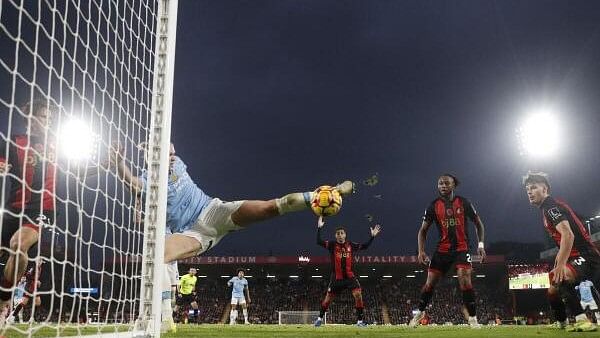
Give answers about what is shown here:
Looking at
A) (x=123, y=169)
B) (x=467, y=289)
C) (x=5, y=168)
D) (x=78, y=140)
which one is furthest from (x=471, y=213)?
(x=5, y=168)

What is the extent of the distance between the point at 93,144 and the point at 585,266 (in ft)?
20.9

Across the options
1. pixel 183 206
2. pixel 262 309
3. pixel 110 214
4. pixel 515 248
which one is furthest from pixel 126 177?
pixel 515 248

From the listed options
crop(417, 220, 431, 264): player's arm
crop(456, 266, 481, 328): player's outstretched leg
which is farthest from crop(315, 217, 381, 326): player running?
crop(456, 266, 481, 328): player's outstretched leg

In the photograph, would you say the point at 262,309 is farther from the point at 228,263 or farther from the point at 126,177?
the point at 126,177

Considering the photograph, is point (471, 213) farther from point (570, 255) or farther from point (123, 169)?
point (123, 169)

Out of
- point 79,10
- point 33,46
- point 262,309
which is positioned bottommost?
point 262,309

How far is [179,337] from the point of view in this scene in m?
6.07

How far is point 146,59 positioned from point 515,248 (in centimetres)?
8438

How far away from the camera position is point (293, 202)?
6.13 m

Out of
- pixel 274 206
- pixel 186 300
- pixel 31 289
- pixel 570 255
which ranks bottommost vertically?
pixel 186 300

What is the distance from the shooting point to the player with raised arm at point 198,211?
20.2 feet

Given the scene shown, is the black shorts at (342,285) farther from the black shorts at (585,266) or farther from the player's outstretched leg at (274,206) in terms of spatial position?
the player's outstretched leg at (274,206)

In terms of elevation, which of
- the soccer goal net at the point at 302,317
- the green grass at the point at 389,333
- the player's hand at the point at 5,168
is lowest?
the soccer goal net at the point at 302,317

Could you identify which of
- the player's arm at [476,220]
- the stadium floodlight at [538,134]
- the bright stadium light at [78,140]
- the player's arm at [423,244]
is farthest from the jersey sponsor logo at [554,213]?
the stadium floodlight at [538,134]
